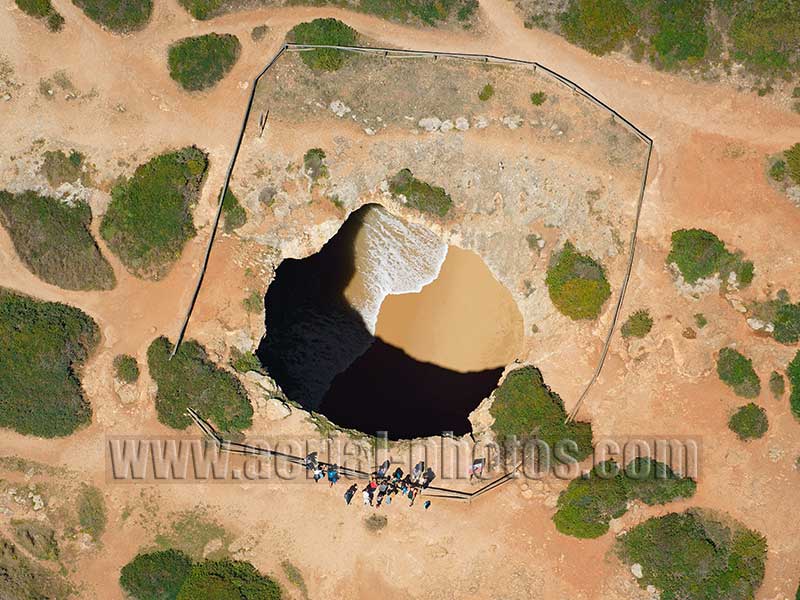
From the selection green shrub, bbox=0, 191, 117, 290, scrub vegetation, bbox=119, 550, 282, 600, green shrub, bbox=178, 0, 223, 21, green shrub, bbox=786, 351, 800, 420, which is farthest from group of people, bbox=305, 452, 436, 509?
green shrub, bbox=178, 0, 223, 21

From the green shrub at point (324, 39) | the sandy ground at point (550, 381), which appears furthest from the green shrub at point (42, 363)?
the green shrub at point (324, 39)

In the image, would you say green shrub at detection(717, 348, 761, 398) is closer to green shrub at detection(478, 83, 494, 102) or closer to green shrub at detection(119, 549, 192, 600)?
green shrub at detection(478, 83, 494, 102)

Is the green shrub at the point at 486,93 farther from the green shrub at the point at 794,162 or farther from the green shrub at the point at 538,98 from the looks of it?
the green shrub at the point at 794,162

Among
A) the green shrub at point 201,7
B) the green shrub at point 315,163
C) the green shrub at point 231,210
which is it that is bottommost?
the green shrub at point 231,210

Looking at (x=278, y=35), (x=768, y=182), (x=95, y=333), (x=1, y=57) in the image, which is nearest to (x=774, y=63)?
(x=768, y=182)

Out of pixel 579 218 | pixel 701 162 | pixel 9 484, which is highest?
pixel 701 162

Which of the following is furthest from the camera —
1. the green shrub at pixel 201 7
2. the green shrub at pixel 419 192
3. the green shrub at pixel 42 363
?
the green shrub at pixel 419 192

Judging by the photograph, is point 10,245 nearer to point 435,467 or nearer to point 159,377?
point 159,377
